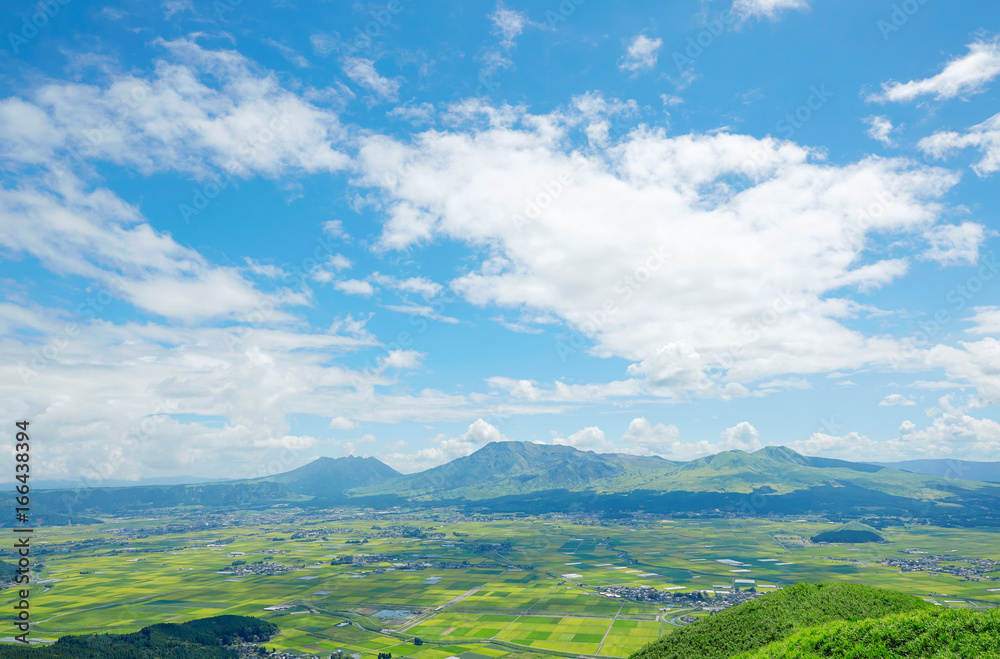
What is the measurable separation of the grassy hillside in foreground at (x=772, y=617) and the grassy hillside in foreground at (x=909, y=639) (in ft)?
33.2

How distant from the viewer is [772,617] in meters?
47.2

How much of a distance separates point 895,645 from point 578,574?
181611mm

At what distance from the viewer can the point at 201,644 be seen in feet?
353

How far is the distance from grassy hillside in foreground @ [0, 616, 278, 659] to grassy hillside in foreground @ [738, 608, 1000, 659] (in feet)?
373

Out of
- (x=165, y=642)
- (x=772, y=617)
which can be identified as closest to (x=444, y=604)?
(x=165, y=642)

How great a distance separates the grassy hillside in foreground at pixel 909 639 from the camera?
1102 inches

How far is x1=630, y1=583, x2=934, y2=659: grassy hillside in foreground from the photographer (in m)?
44.4

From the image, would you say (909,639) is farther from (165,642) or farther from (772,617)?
(165,642)

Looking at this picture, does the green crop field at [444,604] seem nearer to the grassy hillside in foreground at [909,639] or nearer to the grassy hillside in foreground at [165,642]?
the grassy hillside in foreground at [165,642]

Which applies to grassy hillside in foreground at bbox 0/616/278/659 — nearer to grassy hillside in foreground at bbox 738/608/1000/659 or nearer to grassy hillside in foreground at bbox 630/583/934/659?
grassy hillside in foreground at bbox 630/583/934/659

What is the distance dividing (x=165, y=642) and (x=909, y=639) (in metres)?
131

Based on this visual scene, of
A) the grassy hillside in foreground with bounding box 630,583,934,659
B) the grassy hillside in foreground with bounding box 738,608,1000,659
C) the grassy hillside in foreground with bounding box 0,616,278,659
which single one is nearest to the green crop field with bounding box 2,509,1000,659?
the grassy hillside in foreground with bounding box 0,616,278,659

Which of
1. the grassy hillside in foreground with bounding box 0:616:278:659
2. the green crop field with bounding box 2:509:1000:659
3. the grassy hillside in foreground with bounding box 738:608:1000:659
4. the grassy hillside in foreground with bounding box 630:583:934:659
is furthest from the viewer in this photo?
the green crop field with bounding box 2:509:1000:659

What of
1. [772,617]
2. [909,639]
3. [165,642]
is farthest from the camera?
[165,642]
